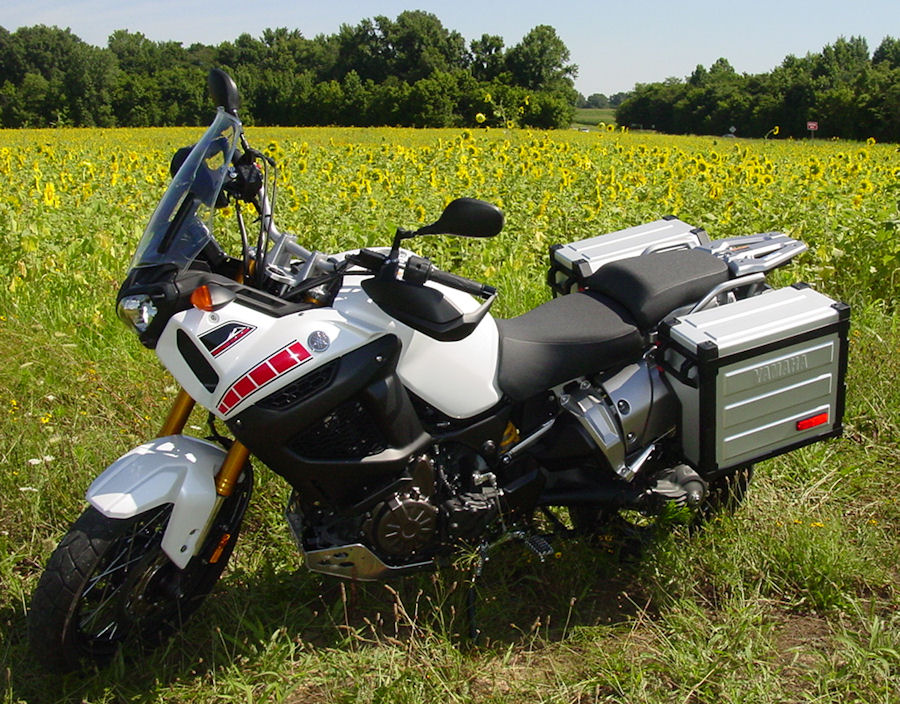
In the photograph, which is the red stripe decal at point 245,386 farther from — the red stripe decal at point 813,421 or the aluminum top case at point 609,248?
the red stripe decal at point 813,421

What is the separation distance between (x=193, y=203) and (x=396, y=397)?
773 millimetres

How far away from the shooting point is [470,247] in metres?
5.54

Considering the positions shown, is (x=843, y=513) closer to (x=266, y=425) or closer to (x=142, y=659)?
(x=266, y=425)

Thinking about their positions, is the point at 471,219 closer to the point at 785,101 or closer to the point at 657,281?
the point at 657,281

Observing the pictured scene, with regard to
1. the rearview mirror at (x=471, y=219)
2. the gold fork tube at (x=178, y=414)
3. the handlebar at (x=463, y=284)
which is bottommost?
the gold fork tube at (x=178, y=414)

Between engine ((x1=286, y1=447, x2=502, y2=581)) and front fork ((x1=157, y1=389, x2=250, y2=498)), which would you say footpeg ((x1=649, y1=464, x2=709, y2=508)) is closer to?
engine ((x1=286, y1=447, x2=502, y2=581))

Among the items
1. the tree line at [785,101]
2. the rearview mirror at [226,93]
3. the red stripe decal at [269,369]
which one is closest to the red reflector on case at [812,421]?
the red stripe decal at [269,369]

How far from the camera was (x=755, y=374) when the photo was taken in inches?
100

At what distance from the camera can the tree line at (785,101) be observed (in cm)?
3108

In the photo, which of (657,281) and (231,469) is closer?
(231,469)

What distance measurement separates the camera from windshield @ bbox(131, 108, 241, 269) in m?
2.21

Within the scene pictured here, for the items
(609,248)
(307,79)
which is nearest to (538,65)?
(307,79)

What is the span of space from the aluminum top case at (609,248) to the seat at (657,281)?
0.23m

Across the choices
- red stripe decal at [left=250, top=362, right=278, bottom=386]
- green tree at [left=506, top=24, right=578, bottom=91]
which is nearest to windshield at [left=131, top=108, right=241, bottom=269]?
red stripe decal at [left=250, top=362, right=278, bottom=386]
